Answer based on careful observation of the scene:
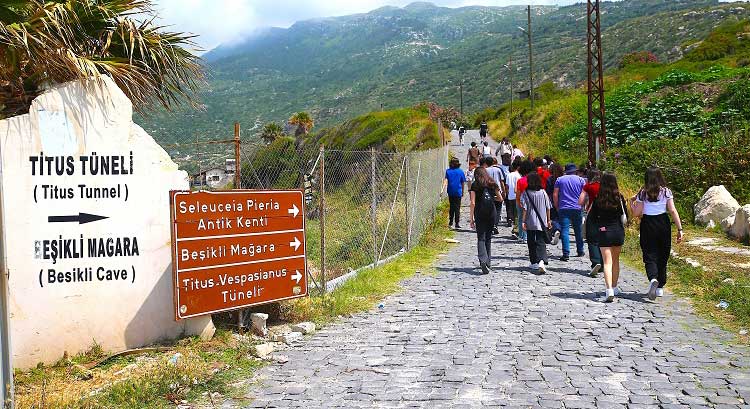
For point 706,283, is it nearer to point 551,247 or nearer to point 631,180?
point 551,247

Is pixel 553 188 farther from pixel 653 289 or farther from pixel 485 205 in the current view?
pixel 653 289

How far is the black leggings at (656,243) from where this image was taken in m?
9.13

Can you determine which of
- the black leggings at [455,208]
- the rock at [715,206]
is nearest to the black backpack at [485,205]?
the black leggings at [455,208]

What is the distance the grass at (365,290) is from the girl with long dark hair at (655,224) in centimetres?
354

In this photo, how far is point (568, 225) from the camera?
12406 mm

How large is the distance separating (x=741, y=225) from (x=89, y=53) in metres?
12.4

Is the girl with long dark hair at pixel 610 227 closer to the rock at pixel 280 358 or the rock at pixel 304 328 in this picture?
the rock at pixel 304 328

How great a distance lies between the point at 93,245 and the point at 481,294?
17.1ft

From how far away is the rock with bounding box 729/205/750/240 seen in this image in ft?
45.6

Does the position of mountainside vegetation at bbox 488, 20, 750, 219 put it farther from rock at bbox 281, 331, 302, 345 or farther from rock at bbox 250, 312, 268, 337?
rock at bbox 250, 312, 268, 337

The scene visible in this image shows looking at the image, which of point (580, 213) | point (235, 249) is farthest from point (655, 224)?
point (235, 249)

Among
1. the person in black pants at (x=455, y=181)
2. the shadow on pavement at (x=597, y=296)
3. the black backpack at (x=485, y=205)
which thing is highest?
the person in black pants at (x=455, y=181)

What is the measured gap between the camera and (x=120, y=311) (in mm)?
7105

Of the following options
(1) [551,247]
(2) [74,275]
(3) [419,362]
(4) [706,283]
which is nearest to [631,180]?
(1) [551,247]
